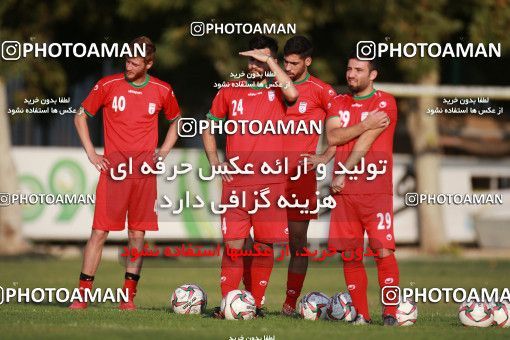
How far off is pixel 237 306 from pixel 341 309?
97 centimetres

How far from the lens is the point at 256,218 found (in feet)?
37.7

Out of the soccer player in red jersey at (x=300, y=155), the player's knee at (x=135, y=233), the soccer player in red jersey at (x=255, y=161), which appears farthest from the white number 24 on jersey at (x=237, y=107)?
the player's knee at (x=135, y=233)

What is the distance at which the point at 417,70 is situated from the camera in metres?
24.7

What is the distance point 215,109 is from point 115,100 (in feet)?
3.41

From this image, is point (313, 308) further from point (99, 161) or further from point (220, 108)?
point (99, 161)

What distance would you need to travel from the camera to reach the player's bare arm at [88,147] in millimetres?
12039

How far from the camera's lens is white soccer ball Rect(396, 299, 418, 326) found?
1102cm

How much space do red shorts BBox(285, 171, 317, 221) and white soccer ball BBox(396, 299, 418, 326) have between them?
5.23ft

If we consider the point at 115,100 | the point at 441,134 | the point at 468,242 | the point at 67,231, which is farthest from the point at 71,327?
the point at 441,134

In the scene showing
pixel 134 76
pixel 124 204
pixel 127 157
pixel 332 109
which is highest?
pixel 134 76

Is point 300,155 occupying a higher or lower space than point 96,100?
lower

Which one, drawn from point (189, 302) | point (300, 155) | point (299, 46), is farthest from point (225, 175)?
point (299, 46)

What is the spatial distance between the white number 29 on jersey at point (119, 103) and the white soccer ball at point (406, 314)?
10.7 ft

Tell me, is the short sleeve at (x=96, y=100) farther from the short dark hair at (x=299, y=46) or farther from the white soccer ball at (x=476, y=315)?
the white soccer ball at (x=476, y=315)
